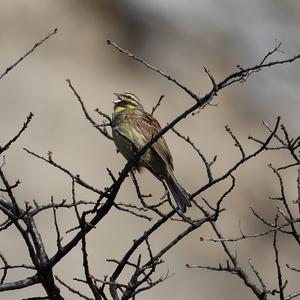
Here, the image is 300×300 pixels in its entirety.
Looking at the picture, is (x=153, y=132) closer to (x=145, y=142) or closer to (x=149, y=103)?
(x=145, y=142)

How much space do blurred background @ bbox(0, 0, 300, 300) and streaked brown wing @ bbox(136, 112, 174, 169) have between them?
227 inches

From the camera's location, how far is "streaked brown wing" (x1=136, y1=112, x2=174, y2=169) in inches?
250

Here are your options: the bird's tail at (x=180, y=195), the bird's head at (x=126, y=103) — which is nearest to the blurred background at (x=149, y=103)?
the bird's head at (x=126, y=103)

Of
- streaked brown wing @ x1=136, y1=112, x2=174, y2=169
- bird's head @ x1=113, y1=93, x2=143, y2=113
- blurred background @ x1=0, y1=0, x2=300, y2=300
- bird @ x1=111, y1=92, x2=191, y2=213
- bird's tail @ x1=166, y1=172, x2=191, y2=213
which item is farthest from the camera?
blurred background @ x1=0, y1=0, x2=300, y2=300

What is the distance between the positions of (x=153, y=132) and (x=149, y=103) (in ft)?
27.2

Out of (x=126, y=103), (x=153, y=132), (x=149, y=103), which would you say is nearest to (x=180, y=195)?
(x=153, y=132)


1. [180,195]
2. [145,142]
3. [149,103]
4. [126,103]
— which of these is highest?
[149,103]

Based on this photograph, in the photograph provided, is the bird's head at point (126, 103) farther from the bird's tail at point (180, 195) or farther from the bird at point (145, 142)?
the bird's tail at point (180, 195)

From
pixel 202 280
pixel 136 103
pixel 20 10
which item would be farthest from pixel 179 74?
pixel 136 103

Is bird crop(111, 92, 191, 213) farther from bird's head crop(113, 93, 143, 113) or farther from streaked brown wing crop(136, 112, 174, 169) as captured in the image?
bird's head crop(113, 93, 143, 113)

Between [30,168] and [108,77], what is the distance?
245 centimetres

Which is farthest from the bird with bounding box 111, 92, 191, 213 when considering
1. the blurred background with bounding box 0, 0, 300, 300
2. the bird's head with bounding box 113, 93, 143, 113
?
the blurred background with bounding box 0, 0, 300, 300

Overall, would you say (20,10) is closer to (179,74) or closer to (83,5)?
(83,5)

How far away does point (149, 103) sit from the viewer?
1460cm
